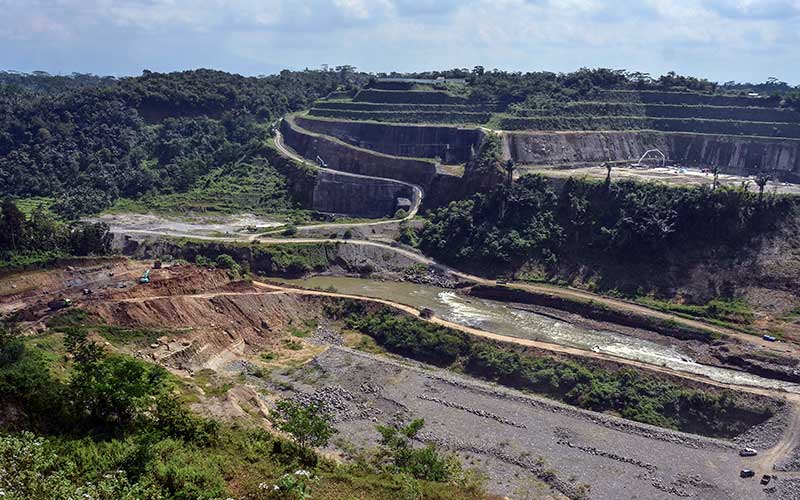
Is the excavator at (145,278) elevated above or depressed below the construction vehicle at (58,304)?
above

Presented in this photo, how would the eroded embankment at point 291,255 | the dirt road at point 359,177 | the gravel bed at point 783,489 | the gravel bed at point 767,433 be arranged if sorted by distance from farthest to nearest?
the dirt road at point 359,177 < the eroded embankment at point 291,255 < the gravel bed at point 767,433 < the gravel bed at point 783,489

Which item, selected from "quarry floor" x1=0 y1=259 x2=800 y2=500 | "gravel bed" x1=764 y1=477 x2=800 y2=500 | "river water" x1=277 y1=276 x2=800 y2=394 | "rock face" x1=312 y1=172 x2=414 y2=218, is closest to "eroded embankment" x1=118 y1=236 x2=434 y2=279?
"river water" x1=277 y1=276 x2=800 y2=394

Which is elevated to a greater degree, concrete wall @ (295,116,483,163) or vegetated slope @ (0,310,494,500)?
concrete wall @ (295,116,483,163)

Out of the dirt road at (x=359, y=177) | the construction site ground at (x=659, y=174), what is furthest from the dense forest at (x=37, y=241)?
the construction site ground at (x=659, y=174)

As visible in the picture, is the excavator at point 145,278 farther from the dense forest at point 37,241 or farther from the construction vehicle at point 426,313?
the construction vehicle at point 426,313

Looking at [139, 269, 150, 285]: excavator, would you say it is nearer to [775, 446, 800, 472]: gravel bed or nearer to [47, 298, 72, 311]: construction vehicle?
[47, 298, 72, 311]: construction vehicle
